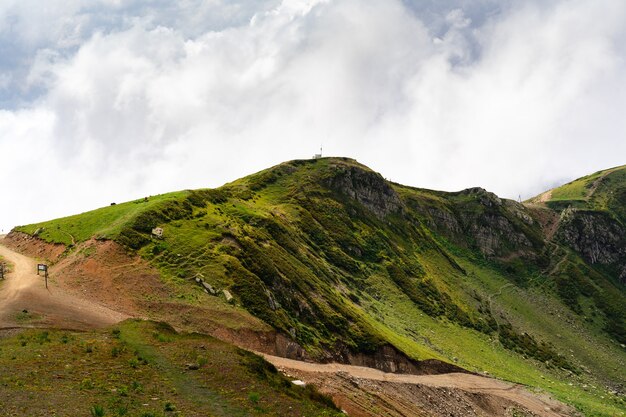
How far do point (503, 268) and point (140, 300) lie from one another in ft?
518

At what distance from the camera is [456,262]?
167625 mm

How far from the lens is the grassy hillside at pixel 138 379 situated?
Result: 23.6 metres

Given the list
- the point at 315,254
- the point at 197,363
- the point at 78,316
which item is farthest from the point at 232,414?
the point at 315,254

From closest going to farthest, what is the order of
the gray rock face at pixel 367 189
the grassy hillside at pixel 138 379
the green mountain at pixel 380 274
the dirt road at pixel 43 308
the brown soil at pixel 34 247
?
1. the grassy hillside at pixel 138 379
2. the dirt road at pixel 43 308
3. the green mountain at pixel 380 274
4. the brown soil at pixel 34 247
5. the gray rock face at pixel 367 189

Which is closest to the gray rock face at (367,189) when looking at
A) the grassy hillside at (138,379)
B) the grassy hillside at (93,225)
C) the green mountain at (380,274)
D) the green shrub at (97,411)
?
the green mountain at (380,274)

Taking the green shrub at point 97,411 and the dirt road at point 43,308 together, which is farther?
the dirt road at point 43,308

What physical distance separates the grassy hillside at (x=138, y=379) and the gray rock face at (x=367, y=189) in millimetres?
121590

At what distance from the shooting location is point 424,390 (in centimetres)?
6156

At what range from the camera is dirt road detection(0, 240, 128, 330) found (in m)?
44.2

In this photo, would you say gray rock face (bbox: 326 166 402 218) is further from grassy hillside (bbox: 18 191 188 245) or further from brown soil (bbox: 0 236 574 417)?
brown soil (bbox: 0 236 574 417)

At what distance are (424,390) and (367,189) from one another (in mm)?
107621

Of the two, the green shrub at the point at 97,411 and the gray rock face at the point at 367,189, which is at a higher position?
the gray rock face at the point at 367,189

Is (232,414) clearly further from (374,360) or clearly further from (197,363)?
(374,360)

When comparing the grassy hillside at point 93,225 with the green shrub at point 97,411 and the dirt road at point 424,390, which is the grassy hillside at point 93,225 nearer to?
the dirt road at point 424,390
